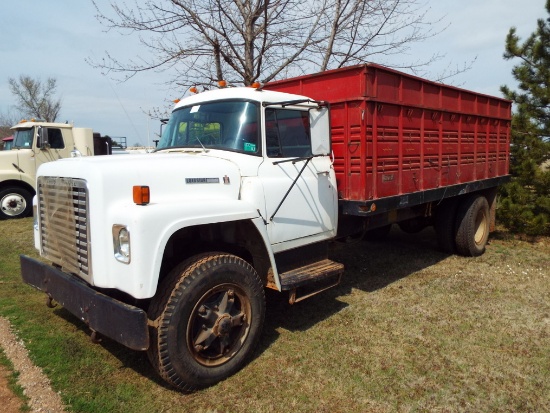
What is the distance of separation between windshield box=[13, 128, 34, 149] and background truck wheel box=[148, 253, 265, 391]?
1020 centimetres

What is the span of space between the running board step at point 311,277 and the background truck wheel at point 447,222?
10.7 feet

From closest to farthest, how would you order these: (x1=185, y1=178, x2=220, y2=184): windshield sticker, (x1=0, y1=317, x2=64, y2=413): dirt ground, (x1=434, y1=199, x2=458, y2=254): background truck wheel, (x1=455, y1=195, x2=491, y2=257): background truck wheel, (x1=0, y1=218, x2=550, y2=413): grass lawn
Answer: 1. (x1=0, y1=317, x2=64, y2=413): dirt ground
2. (x1=0, y1=218, x2=550, y2=413): grass lawn
3. (x1=185, y1=178, x2=220, y2=184): windshield sticker
4. (x1=455, y1=195, x2=491, y2=257): background truck wheel
5. (x1=434, y1=199, x2=458, y2=254): background truck wheel

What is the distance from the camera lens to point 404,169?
5164 millimetres

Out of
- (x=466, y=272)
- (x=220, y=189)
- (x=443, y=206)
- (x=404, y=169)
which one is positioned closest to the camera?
(x=220, y=189)

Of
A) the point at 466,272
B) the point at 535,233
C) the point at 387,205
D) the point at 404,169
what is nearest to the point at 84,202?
the point at 387,205

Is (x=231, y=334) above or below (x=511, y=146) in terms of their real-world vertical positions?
→ below

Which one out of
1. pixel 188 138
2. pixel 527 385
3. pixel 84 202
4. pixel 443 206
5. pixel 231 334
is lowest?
pixel 527 385

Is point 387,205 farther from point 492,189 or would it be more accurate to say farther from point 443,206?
point 492,189

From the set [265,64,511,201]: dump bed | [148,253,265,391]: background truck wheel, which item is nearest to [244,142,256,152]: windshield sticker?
[148,253,265,391]: background truck wheel

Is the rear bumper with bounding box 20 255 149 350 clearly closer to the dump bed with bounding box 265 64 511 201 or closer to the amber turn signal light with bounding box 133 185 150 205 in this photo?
the amber turn signal light with bounding box 133 185 150 205

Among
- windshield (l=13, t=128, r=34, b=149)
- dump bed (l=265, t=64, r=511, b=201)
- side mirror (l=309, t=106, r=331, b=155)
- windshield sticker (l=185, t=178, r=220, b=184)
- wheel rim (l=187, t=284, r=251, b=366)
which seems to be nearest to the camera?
wheel rim (l=187, t=284, r=251, b=366)

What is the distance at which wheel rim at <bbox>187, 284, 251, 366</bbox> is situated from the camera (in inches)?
130

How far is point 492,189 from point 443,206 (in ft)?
4.52

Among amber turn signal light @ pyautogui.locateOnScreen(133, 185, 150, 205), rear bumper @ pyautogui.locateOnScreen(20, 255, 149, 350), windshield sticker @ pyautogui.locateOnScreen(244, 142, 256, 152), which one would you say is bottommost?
rear bumper @ pyautogui.locateOnScreen(20, 255, 149, 350)
